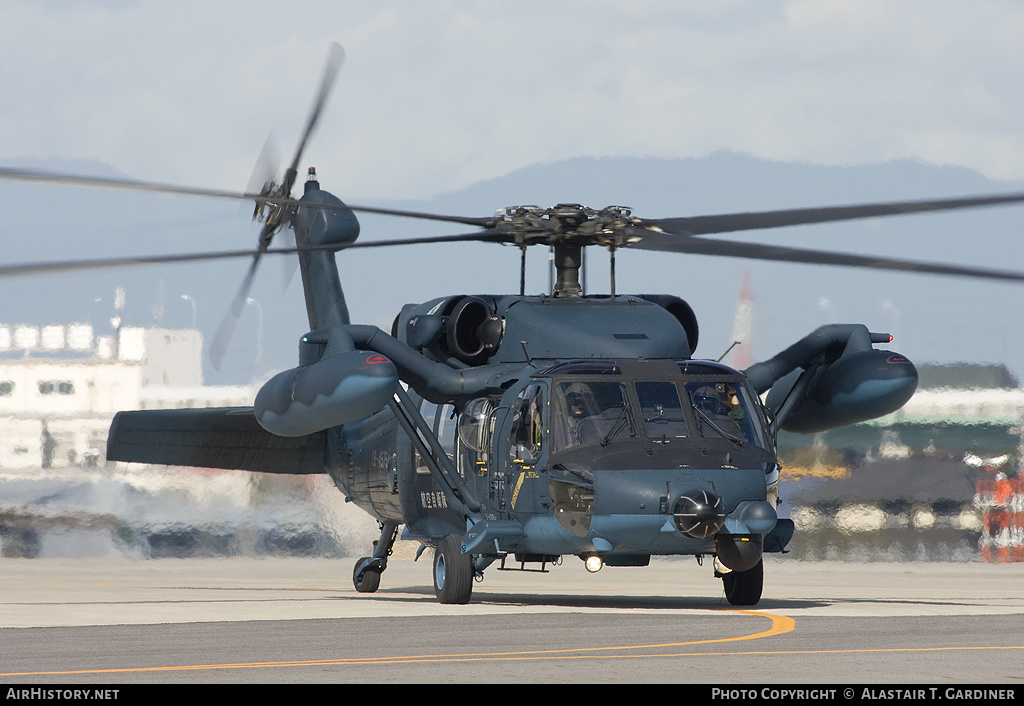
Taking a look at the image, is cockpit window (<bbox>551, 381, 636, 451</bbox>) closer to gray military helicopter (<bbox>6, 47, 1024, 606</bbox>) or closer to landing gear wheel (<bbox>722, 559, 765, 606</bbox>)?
gray military helicopter (<bbox>6, 47, 1024, 606</bbox>)

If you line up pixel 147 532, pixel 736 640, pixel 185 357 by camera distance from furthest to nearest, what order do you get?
pixel 185 357, pixel 147 532, pixel 736 640

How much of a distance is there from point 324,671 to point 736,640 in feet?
12.8

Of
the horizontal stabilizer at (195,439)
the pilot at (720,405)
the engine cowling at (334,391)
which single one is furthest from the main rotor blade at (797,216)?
the horizontal stabilizer at (195,439)

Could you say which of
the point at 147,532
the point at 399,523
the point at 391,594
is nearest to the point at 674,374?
the point at 399,523

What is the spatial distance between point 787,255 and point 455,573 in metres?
5.38

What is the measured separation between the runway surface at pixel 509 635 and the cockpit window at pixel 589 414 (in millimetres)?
1894

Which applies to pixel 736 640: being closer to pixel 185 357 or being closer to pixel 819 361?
pixel 819 361

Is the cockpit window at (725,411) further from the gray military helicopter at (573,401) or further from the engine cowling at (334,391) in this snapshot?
the engine cowling at (334,391)

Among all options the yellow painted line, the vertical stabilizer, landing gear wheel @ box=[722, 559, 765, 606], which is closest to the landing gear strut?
the vertical stabilizer

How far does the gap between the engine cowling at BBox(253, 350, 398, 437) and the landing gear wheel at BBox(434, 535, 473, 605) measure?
2148 mm

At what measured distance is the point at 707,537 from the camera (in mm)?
15305

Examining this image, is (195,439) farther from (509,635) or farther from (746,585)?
(509,635)

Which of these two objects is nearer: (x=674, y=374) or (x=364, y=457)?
(x=674, y=374)

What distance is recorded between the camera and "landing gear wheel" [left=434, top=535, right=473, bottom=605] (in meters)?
17.5
